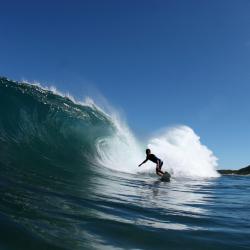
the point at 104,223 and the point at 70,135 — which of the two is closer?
the point at 104,223

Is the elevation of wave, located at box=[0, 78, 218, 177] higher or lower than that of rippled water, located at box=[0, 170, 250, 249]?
higher

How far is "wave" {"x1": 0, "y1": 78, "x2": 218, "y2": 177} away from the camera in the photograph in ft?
57.9

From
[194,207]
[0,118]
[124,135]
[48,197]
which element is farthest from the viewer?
[124,135]

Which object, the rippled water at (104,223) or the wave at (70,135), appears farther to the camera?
the wave at (70,135)

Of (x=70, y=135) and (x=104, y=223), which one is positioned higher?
(x=70, y=135)

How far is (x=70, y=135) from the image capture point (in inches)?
894

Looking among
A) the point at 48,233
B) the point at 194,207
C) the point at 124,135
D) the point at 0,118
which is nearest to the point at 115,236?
the point at 48,233

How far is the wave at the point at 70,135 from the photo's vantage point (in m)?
17.7

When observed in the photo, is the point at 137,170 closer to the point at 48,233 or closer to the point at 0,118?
the point at 0,118

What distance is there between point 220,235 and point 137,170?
17.4m

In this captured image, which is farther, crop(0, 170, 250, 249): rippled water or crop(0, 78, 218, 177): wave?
crop(0, 78, 218, 177): wave

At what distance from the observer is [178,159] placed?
1121 inches

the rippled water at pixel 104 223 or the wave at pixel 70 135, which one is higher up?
the wave at pixel 70 135

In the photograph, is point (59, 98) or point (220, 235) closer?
point (220, 235)
